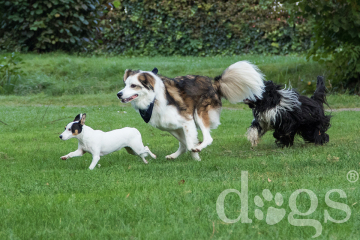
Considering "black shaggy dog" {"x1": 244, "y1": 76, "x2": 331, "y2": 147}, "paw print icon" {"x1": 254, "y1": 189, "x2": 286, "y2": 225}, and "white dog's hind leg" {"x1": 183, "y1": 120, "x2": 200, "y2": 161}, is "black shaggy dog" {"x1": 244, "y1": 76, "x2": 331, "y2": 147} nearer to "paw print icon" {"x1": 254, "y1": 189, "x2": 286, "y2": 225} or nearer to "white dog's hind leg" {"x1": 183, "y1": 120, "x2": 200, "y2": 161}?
→ "white dog's hind leg" {"x1": 183, "y1": 120, "x2": 200, "y2": 161}

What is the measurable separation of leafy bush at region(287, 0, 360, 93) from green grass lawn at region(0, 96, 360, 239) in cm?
366

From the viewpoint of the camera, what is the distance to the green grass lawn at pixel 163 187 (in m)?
3.30

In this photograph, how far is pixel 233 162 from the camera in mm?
5836

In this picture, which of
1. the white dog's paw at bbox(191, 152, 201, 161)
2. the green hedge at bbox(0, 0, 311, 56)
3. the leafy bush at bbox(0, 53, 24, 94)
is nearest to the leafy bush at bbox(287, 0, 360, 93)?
the white dog's paw at bbox(191, 152, 201, 161)

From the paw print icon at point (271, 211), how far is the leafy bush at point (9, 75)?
13.0 m

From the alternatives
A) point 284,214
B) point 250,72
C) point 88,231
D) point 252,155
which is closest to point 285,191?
point 284,214

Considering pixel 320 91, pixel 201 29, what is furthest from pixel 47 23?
pixel 320 91

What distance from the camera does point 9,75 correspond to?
1552 centimetres

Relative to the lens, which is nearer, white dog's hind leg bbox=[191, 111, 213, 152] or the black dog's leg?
white dog's hind leg bbox=[191, 111, 213, 152]

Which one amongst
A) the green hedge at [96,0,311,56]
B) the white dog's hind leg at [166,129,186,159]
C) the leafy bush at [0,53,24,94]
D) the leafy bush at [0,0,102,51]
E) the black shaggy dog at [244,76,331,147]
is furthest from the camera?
the green hedge at [96,0,311,56]

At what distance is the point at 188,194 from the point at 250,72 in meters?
3.05

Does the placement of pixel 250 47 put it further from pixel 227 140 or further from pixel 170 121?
pixel 170 121

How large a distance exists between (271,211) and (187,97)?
3.15 m

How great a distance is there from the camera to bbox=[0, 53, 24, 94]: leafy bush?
1529 cm
